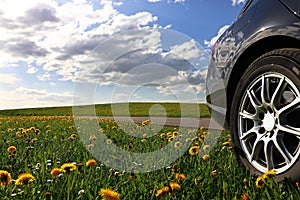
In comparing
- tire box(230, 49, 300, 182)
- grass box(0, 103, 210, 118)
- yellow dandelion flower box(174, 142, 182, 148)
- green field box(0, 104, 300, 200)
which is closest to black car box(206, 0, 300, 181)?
tire box(230, 49, 300, 182)

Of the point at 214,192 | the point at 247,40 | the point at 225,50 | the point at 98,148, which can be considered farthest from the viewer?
the point at 98,148

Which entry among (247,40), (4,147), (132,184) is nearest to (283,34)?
(247,40)

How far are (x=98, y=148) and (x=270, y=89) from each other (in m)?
2.25

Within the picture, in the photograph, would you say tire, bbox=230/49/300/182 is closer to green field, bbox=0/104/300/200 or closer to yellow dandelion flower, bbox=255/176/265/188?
green field, bbox=0/104/300/200

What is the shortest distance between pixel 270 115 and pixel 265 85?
25cm

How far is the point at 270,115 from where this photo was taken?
2758 millimetres

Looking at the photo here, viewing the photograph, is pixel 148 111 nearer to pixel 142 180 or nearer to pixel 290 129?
pixel 142 180

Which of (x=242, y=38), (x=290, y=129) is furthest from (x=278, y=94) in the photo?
(x=242, y=38)

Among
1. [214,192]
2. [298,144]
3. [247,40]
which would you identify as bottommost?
[214,192]

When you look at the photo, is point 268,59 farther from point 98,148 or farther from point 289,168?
point 98,148

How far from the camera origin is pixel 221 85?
353 centimetres

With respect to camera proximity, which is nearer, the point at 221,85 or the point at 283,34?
the point at 283,34

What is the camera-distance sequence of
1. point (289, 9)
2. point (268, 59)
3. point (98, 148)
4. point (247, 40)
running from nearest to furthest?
point (289, 9) < point (268, 59) < point (247, 40) < point (98, 148)

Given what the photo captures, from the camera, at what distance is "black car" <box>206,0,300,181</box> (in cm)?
261
